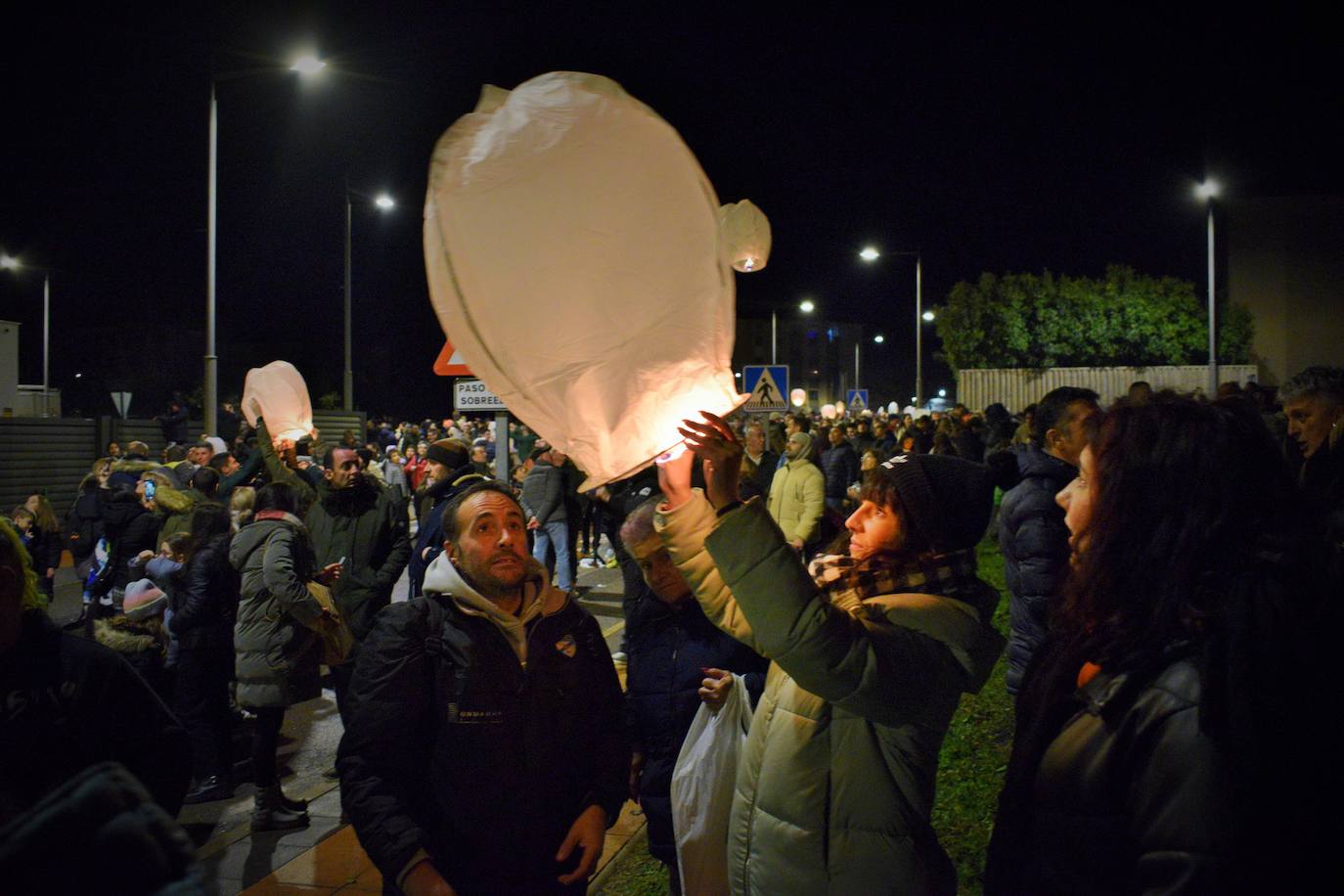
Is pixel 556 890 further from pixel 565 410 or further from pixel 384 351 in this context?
pixel 384 351

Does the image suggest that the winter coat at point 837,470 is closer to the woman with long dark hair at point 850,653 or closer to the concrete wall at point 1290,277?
the woman with long dark hair at point 850,653

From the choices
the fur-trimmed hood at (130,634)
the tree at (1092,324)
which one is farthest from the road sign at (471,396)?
the tree at (1092,324)

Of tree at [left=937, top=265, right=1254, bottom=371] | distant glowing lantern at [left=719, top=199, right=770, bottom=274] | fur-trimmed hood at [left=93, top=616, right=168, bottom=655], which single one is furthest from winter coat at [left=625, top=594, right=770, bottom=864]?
tree at [left=937, top=265, right=1254, bottom=371]

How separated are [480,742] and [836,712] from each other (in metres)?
1.10

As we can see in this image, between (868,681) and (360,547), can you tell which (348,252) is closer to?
(360,547)

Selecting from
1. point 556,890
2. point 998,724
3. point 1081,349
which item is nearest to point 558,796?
point 556,890

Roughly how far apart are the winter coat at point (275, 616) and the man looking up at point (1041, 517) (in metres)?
3.95

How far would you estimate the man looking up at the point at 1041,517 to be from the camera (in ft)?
17.2

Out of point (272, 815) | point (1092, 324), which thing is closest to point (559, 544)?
point (272, 815)

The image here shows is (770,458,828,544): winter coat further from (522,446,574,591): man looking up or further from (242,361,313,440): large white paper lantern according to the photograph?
(242,361,313,440): large white paper lantern

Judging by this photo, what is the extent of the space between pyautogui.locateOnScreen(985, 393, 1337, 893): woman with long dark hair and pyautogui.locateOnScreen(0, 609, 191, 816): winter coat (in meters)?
1.99

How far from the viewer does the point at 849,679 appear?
219 centimetres

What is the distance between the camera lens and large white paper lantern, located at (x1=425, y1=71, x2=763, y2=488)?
81.1 inches

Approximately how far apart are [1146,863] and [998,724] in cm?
597
